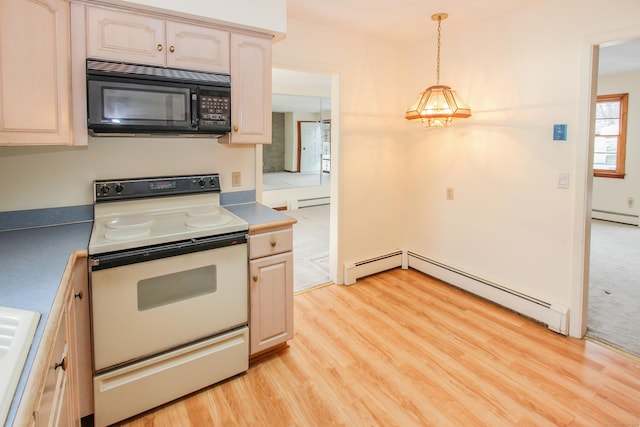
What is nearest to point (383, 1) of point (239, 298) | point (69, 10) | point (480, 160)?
point (480, 160)

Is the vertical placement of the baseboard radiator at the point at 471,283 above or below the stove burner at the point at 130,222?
below

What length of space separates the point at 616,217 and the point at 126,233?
707 cm

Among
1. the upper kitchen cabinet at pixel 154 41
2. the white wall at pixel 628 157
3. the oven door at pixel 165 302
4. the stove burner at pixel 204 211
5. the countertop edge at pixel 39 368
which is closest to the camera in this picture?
the countertop edge at pixel 39 368

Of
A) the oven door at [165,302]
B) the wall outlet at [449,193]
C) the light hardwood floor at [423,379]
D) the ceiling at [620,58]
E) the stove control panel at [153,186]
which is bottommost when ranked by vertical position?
the light hardwood floor at [423,379]

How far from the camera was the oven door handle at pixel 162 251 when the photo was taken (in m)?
1.66

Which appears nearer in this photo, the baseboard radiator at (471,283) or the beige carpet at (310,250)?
the baseboard radiator at (471,283)

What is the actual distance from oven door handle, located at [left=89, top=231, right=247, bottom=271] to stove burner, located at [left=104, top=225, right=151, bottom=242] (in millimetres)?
72

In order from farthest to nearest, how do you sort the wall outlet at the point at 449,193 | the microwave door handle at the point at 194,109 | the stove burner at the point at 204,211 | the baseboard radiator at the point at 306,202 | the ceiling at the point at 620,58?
the baseboard radiator at the point at 306,202 → the ceiling at the point at 620,58 → the wall outlet at the point at 449,193 → the stove burner at the point at 204,211 → the microwave door handle at the point at 194,109

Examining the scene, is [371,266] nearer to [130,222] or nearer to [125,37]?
[130,222]

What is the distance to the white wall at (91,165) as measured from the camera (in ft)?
6.39

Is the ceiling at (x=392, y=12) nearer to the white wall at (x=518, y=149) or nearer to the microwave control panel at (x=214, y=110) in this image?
the white wall at (x=518, y=149)

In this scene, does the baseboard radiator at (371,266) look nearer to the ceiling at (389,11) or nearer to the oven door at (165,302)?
the oven door at (165,302)

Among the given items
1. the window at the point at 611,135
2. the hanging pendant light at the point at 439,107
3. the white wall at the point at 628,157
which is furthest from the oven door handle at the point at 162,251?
the white wall at the point at 628,157

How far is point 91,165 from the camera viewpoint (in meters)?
2.14
